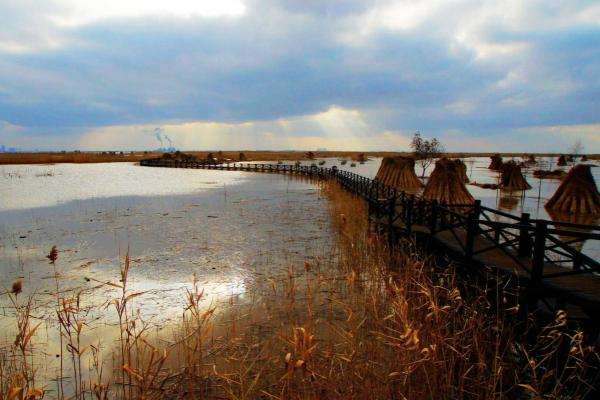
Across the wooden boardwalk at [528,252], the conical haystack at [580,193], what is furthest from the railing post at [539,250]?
the conical haystack at [580,193]

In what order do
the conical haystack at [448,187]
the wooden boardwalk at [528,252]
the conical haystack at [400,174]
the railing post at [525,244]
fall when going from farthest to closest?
the conical haystack at [400,174]
the conical haystack at [448,187]
the railing post at [525,244]
the wooden boardwalk at [528,252]

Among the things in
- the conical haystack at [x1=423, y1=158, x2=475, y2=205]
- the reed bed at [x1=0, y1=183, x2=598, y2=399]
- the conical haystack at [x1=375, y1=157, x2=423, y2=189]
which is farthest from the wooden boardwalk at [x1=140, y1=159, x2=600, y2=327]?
the conical haystack at [x1=375, y1=157, x2=423, y2=189]

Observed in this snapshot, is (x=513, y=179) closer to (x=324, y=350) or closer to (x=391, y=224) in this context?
(x=391, y=224)

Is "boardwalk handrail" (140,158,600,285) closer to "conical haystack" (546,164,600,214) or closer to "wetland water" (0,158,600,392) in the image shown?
→ "wetland water" (0,158,600,392)

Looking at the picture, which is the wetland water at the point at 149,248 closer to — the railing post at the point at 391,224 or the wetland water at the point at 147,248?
the wetland water at the point at 147,248

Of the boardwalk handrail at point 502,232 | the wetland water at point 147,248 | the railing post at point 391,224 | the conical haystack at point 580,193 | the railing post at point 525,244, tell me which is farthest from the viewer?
the conical haystack at point 580,193

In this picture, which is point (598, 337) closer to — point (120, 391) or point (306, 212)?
point (120, 391)

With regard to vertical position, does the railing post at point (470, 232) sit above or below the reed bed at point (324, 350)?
above

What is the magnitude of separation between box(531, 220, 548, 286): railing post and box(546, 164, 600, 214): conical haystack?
22.7 meters

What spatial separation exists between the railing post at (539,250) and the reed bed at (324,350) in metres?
0.69

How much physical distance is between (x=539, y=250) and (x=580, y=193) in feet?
75.7

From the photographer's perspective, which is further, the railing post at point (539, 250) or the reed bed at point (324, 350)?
the railing post at point (539, 250)

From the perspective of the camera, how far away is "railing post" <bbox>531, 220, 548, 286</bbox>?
630 cm

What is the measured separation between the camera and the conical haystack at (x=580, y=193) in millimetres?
24234
